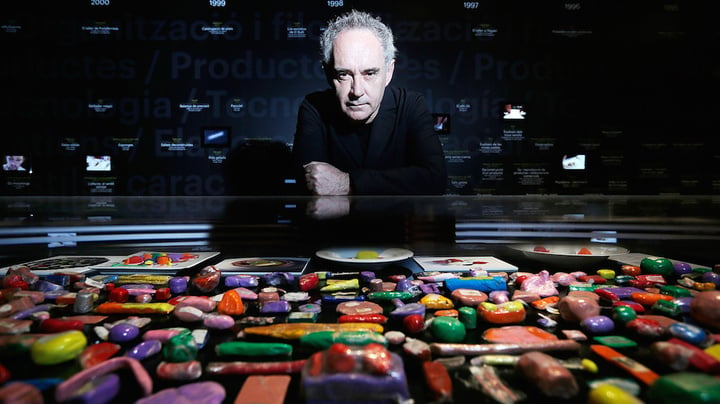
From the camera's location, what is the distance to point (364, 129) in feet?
11.7

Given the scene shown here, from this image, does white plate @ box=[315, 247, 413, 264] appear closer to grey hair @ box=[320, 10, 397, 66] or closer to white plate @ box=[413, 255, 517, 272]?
white plate @ box=[413, 255, 517, 272]

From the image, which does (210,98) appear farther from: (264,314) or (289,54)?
(264,314)

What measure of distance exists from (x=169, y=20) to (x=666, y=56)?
20.2 ft

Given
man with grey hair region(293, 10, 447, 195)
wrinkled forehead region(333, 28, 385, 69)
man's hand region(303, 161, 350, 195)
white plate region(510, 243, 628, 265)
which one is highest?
wrinkled forehead region(333, 28, 385, 69)

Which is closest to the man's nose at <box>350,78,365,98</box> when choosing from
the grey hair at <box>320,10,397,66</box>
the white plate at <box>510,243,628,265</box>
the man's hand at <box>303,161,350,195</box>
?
the grey hair at <box>320,10,397,66</box>

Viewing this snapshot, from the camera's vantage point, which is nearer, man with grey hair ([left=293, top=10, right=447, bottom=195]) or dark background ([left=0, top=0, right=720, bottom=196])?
man with grey hair ([left=293, top=10, right=447, bottom=195])

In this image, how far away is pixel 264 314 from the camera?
2.33 ft

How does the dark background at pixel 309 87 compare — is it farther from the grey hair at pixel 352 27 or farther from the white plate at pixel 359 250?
the white plate at pixel 359 250

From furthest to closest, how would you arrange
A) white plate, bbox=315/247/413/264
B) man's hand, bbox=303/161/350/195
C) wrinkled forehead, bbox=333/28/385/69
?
wrinkled forehead, bbox=333/28/385/69 → man's hand, bbox=303/161/350/195 → white plate, bbox=315/247/413/264

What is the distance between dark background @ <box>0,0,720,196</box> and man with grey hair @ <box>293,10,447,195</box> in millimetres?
1533

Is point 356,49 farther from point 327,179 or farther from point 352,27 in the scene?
point 327,179

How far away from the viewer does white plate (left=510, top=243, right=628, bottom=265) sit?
1016 millimetres

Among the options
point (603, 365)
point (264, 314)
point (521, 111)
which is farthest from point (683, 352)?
point (521, 111)

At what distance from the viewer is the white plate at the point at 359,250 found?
976 mm
